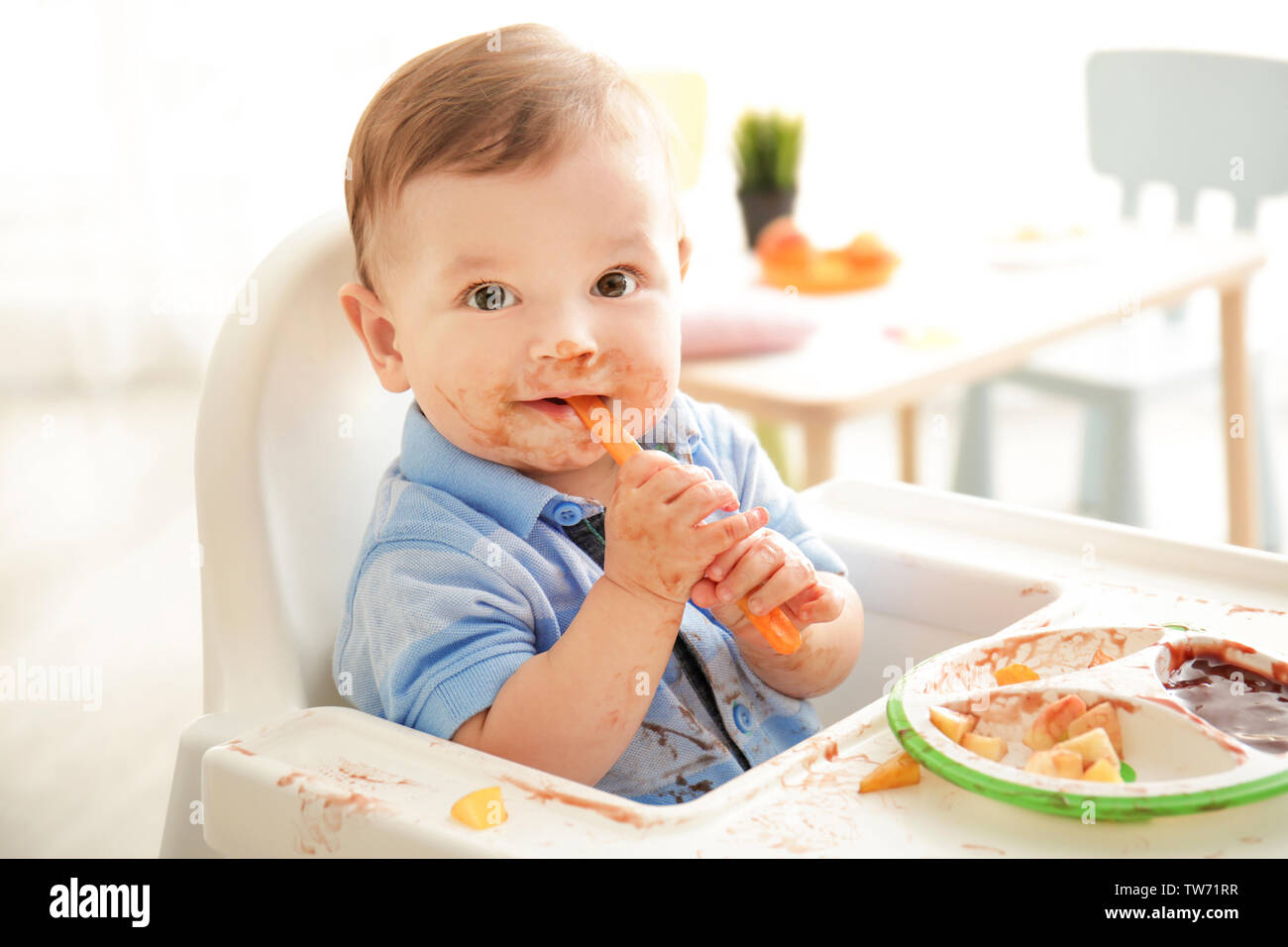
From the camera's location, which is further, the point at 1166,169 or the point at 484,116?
the point at 1166,169

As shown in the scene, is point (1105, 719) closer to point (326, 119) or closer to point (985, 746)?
point (985, 746)

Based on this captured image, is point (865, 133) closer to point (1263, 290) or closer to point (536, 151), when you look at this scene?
point (1263, 290)

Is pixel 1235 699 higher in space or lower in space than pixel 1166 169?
lower

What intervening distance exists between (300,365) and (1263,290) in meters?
2.68

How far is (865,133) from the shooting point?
342cm

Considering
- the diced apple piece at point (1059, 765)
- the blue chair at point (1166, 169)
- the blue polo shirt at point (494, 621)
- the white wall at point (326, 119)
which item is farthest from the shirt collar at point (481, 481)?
the blue chair at point (1166, 169)

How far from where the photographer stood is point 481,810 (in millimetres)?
622

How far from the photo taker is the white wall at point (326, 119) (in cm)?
250

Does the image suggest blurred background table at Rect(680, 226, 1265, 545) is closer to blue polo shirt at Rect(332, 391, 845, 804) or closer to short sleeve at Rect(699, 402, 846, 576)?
short sleeve at Rect(699, 402, 846, 576)

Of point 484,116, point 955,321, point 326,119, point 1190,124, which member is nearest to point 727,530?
point 484,116

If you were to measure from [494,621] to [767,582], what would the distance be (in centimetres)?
15

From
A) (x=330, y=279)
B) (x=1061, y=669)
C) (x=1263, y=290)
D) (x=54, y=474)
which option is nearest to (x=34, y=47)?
(x=54, y=474)

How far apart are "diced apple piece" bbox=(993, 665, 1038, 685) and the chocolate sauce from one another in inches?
2.6
